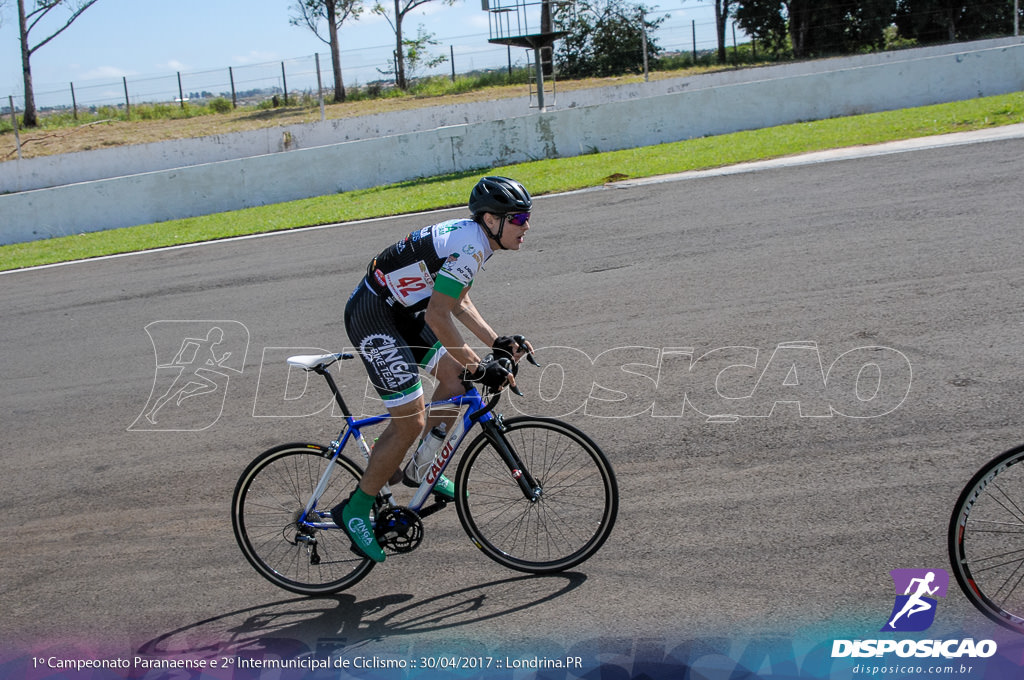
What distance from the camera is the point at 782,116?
19906 mm

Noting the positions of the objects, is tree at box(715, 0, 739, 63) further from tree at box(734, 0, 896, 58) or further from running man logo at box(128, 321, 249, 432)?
running man logo at box(128, 321, 249, 432)

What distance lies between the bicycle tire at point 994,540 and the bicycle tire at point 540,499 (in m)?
1.50

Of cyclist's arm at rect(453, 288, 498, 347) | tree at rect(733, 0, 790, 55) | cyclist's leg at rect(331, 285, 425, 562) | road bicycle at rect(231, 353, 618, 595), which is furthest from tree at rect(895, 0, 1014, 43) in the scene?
cyclist's leg at rect(331, 285, 425, 562)

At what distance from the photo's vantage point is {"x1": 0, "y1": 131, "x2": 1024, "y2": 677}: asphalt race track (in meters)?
4.14

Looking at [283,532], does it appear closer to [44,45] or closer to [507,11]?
[507,11]

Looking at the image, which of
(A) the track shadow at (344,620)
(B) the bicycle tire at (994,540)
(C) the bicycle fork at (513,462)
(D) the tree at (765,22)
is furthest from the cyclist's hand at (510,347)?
(D) the tree at (765,22)

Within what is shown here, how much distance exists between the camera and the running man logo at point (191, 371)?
725cm

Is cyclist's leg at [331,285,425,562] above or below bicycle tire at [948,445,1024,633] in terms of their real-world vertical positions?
above

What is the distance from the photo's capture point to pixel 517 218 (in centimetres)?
423

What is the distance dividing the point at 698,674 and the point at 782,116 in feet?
60.2

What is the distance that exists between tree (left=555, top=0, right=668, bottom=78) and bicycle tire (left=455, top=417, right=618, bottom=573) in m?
38.3

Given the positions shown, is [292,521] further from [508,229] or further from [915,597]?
[915,597]

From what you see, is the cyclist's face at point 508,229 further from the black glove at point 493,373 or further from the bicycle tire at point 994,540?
the bicycle tire at point 994,540

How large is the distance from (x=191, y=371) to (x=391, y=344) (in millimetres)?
4970
